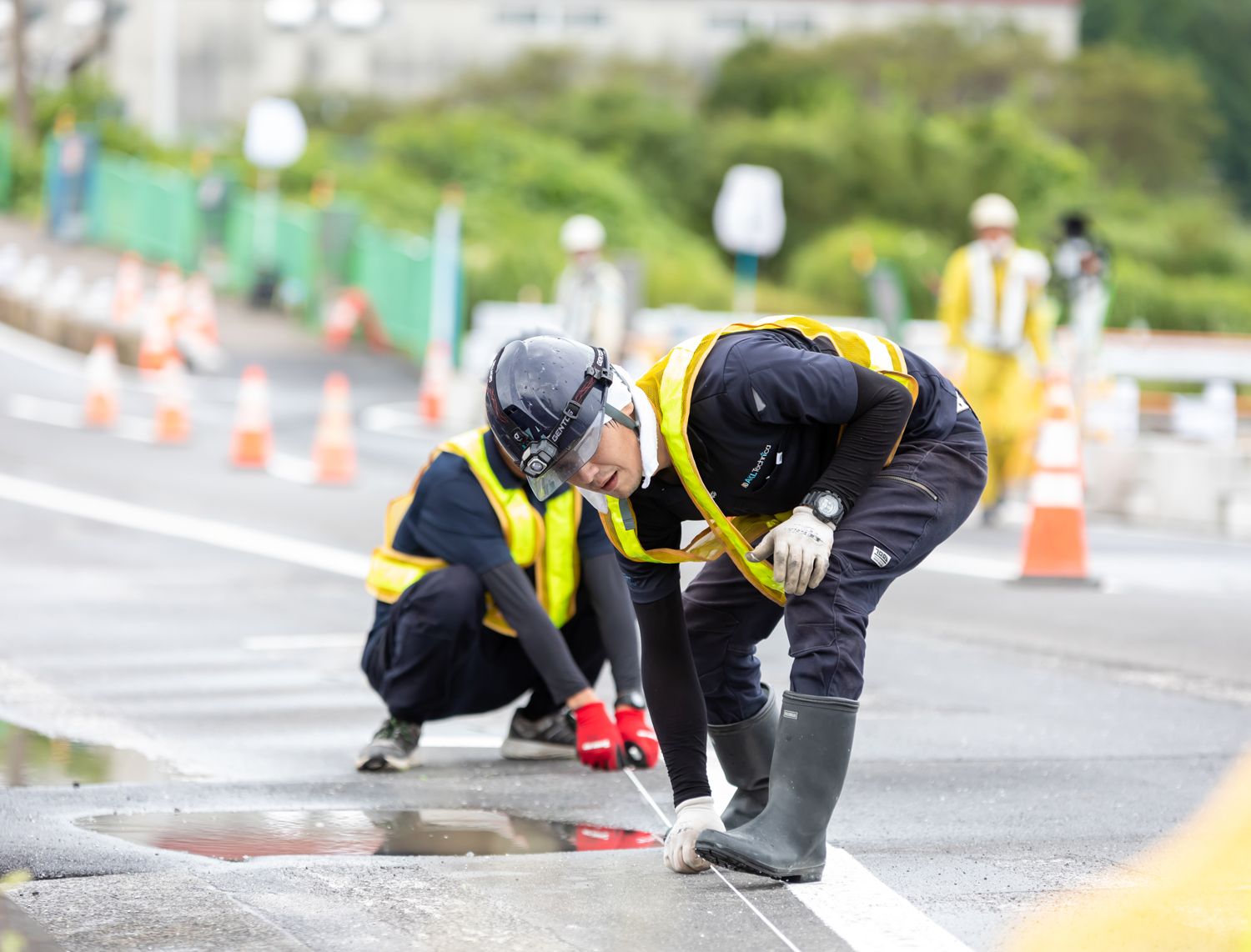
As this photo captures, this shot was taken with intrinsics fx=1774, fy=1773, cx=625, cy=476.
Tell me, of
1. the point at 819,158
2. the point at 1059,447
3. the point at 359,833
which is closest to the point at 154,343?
the point at 1059,447

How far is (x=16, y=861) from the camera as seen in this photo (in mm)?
4031

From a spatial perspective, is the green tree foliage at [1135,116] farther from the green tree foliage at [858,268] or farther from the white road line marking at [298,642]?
the white road line marking at [298,642]

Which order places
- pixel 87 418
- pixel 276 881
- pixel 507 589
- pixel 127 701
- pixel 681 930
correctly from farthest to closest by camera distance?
1. pixel 87 418
2. pixel 127 701
3. pixel 507 589
4. pixel 276 881
5. pixel 681 930

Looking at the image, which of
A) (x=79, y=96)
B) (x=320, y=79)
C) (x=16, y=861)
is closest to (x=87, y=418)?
(x=16, y=861)

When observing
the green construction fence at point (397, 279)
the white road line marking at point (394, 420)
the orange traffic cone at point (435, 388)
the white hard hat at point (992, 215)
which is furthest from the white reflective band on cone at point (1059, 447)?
the green construction fence at point (397, 279)

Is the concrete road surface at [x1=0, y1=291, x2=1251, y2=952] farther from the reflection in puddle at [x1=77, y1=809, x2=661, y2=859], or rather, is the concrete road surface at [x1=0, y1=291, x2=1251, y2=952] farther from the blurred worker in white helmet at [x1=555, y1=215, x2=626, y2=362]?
the blurred worker in white helmet at [x1=555, y1=215, x2=626, y2=362]

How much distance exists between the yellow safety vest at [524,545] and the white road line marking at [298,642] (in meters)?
2.22

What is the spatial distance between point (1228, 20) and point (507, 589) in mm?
94390

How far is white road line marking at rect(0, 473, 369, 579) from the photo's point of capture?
10000mm

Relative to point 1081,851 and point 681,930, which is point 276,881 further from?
point 1081,851

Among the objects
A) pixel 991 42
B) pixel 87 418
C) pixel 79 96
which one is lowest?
pixel 87 418

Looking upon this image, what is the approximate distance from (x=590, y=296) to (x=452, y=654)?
26.1 ft

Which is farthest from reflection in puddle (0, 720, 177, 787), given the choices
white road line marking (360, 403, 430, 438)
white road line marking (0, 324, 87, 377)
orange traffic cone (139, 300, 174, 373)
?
white road line marking (0, 324, 87, 377)

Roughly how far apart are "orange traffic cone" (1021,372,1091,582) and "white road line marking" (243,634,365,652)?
369 cm
